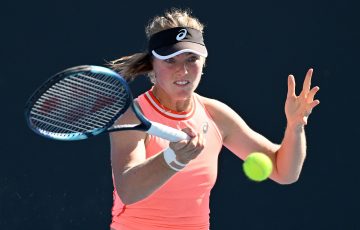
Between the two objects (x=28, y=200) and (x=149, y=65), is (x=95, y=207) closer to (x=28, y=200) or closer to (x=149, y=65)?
(x=28, y=200)

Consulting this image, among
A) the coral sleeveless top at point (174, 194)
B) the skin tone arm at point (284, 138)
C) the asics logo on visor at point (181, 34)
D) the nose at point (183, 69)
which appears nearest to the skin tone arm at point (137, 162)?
the coral sleeveless top at point (174, 194)

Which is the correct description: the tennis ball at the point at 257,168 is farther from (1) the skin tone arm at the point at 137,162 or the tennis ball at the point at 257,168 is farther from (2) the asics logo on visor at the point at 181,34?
(2) the asics logo on visor at the point at 181,34

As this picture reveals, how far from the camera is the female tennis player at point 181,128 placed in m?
3.20

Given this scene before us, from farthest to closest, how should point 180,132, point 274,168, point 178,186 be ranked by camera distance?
point 274,168 → point 178,186 → point 180,132

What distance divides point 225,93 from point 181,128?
1.66 m

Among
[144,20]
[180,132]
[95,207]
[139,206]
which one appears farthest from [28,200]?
[180,132]

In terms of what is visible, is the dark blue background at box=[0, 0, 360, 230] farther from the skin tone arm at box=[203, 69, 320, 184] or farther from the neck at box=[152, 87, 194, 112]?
the neck at box=[152, 87, 194, 112]

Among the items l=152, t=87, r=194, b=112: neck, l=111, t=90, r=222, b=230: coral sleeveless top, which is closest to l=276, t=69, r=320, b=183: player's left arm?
l=111, t=90, r=222, b=230: coral sleeveless top

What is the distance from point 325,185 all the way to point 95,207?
1448 millimetres

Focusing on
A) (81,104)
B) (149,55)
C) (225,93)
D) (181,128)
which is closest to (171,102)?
(181,128)

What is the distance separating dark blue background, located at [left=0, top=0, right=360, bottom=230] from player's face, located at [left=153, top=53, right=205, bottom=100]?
1.63 meters

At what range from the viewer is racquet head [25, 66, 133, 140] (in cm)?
283

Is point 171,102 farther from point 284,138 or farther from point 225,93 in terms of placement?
point 225,93

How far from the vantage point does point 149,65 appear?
346 centimetres
